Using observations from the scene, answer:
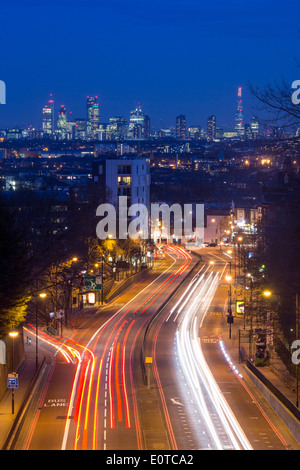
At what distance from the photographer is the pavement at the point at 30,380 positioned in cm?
1844

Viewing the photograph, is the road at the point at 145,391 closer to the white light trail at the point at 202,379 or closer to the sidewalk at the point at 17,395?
the white light trail at the point at 202,379

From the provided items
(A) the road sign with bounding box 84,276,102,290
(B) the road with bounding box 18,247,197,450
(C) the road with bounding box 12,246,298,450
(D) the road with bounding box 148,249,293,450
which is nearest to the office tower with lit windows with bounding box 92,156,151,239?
(D) the road with bounding box 148,249,293,450

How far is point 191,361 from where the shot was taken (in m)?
Result: 27.4

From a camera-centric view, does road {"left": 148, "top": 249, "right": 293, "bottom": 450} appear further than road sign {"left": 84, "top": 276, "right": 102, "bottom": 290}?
No

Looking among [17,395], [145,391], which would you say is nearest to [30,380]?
[17,395]

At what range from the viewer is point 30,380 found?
906 inches

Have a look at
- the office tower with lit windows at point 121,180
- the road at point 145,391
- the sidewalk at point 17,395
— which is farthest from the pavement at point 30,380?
the office tower with lit windows at point 121,180

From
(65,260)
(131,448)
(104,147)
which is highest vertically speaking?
(104,147)

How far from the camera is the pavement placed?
60.5 ft

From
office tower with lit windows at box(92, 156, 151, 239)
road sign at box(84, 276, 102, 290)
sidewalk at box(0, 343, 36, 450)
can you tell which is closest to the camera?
sidewalk at box(0, 343, 36, 450)

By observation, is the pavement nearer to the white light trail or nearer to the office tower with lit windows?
the white light trail
